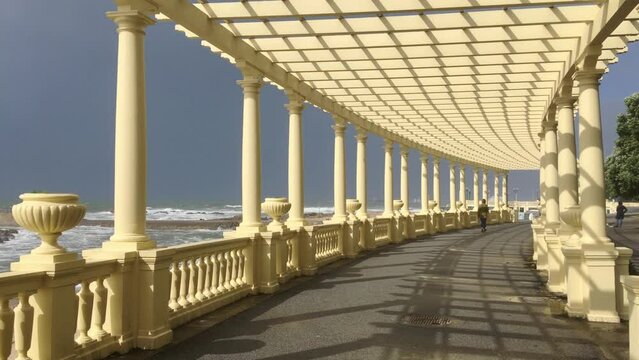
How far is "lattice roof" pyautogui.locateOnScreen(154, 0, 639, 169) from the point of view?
9828 millimetres

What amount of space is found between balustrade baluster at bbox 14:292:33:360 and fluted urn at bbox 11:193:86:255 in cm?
52

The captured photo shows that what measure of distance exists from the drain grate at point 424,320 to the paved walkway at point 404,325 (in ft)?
0.05

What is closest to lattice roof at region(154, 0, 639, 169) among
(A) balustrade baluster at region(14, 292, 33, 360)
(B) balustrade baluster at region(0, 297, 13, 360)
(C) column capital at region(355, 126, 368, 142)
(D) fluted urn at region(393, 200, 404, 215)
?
(C) column capital at region(355, 126, 368, 142)

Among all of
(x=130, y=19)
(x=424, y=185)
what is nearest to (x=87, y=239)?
(x=424, y=185)

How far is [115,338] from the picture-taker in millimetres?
7047

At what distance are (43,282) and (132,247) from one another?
1739 millimetres

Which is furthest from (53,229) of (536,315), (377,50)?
(377,50)

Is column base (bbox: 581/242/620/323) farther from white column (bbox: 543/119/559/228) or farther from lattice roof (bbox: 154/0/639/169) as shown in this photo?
white column (bbox: 543/119/559/228)

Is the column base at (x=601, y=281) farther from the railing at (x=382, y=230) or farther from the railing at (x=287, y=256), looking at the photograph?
the railing at (x=382, y=230)

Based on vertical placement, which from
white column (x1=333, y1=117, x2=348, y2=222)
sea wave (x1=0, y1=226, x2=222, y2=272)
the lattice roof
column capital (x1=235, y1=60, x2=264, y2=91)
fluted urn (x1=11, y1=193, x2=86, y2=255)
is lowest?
sea wave (x1=0, y1=226, x2=222, y2=272)

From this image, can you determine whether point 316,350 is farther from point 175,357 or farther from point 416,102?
point 416,102

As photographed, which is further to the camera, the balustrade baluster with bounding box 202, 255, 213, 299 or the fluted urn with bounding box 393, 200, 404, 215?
the fluted urn with bounding box 393, 200, 404, 215

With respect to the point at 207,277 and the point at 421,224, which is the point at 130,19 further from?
the point at 421,224

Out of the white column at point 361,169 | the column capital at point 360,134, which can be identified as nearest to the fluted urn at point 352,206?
the white column at point 361,169
